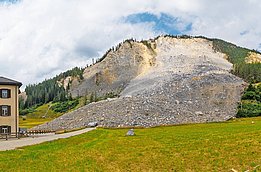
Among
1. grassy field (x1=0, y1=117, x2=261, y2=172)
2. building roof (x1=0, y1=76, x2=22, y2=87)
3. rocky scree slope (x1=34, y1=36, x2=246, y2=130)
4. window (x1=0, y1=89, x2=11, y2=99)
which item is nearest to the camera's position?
grassy field (x1=0, y1=117, x2=261, y2=172)

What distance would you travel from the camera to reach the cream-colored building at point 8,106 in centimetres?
7150

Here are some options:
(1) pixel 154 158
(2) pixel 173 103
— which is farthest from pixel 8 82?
(2) pixel 173 103

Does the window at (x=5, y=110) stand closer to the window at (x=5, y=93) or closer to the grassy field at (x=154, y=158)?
the window at (x=5, y=93)

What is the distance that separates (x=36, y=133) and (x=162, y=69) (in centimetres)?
11713

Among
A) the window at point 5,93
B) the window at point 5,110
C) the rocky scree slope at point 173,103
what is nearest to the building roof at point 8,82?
the window at point 5,93

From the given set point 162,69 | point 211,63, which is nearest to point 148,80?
point 162,69

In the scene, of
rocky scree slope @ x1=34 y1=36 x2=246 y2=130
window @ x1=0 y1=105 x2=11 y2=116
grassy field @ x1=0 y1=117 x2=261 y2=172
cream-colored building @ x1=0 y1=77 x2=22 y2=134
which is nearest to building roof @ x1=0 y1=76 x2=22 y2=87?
cream-colored building @ x1=0 y1=77 x2=22 y2=134

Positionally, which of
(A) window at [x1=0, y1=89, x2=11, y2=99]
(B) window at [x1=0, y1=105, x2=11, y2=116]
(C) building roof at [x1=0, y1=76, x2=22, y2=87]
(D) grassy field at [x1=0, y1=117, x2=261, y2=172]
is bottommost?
(D) grassy field at [x1=0, y1=117, x2=261, y2=172]

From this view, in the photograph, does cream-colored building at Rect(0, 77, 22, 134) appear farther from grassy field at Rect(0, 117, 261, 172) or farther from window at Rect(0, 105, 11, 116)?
grassy field at Rect(0, 117, 261, 172)

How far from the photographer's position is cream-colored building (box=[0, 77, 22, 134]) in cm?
7150

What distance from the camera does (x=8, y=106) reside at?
72.1 meters

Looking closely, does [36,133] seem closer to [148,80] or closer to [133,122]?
[133,122]

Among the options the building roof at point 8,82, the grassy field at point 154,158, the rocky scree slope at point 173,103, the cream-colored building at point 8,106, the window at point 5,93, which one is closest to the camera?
the grassy field at point 154,158

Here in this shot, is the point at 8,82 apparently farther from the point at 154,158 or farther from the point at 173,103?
the point at 173,103
